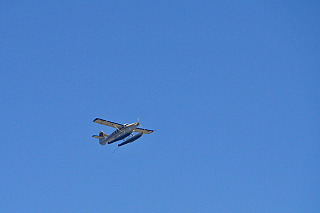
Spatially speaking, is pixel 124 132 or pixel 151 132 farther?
pixel 151 132

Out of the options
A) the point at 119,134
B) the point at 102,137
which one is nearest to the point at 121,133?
the point at 119,134

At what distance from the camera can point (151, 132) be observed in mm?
86750

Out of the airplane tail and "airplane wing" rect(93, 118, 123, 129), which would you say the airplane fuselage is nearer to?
"airplane wing" rect(93, 118, 123, 129)

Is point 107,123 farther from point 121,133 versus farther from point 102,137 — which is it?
point 102,137

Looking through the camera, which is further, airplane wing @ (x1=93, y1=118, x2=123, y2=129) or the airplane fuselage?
airplane wing @ (x1=93, y1=118, x2=123, y2=129)

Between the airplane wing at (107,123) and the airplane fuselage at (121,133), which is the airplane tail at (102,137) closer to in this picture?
the airplane fuselage at (121,133)

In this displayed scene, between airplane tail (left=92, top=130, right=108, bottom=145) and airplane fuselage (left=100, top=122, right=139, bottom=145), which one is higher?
airplane tail (left=92, top=130, right=108, bottom=145)

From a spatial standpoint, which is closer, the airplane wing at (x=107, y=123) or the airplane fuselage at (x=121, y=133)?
the airplane fuselage at (x=121, y=133)

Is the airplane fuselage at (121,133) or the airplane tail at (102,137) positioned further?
the airplane tail at (102,137)

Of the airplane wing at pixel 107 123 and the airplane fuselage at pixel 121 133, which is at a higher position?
the airplane wing at pixel 107 123

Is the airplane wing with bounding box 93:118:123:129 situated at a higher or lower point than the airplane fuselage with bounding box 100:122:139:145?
higher

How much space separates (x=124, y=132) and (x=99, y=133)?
8.90 meters

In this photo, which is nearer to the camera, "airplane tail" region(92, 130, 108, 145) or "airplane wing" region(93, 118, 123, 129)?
"airplane wing" region(93, 118, 123, 129)

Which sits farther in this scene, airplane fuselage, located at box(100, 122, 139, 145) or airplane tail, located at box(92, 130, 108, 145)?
airplane tail, located at box(92, 130, 108, 145)
